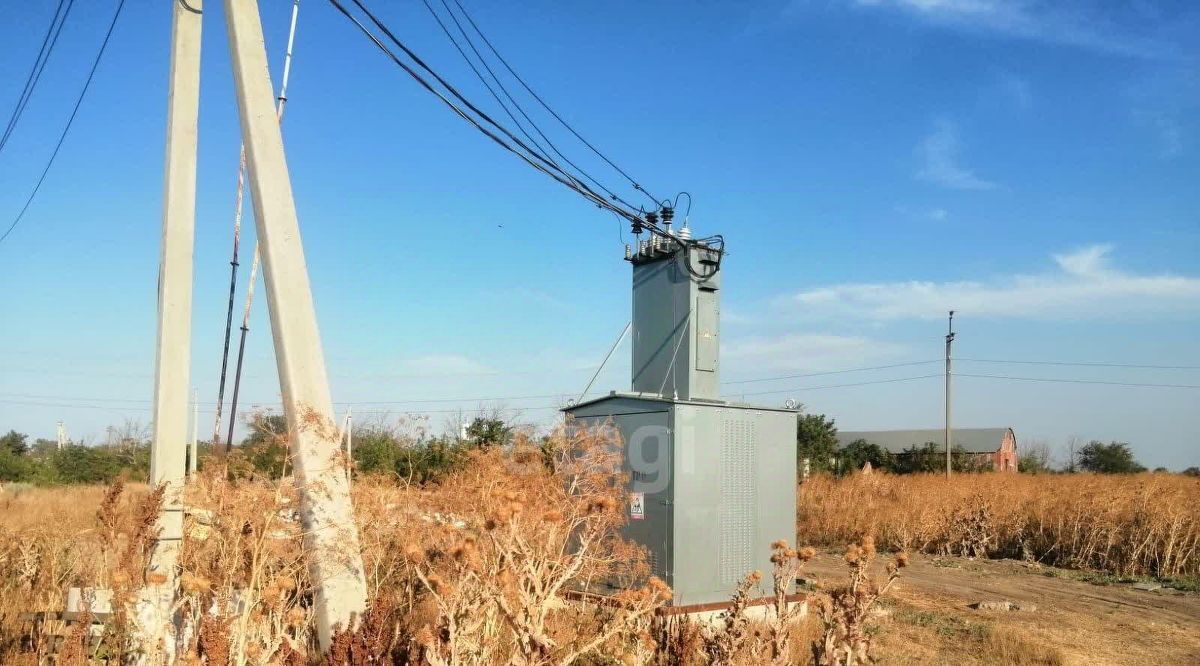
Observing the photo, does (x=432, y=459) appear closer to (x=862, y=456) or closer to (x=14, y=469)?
(x=14, y=469)

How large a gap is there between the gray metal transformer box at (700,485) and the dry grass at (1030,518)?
4994 millimetres

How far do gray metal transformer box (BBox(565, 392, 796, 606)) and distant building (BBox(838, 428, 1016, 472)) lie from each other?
5058cm

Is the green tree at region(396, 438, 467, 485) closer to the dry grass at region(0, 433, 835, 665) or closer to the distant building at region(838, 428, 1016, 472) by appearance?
the dry grass at region(0, 433, 835, 665)

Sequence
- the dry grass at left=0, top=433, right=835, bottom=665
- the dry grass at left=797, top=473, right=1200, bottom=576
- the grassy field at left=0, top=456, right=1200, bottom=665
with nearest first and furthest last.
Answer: the dry grass at left=0, top=433, right=835, bottom=665 → the grassy field at left=0, top=456, right=1200, bottom=665 → the dry grass at left=797, top=473, right=1200, bottom=576

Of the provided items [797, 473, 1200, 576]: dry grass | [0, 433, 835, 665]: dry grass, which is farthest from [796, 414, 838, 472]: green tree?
[0, 433, 835, 665]: dry grass

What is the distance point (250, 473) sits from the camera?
5.14 meters

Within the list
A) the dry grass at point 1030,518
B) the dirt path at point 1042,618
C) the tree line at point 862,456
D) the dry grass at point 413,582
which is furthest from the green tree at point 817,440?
the dry grass at point 413,582

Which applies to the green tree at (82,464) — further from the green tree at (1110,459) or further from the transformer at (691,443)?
the green tree at (1110,459)

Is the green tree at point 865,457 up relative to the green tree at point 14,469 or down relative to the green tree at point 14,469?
down

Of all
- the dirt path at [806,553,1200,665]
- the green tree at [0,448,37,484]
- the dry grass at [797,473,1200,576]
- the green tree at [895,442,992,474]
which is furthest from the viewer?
the green tree at [895,442,992,474]

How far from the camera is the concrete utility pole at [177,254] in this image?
20.1 ft

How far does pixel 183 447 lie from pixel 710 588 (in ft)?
16.7

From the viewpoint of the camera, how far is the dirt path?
8.21 m

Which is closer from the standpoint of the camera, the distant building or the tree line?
the tree line
